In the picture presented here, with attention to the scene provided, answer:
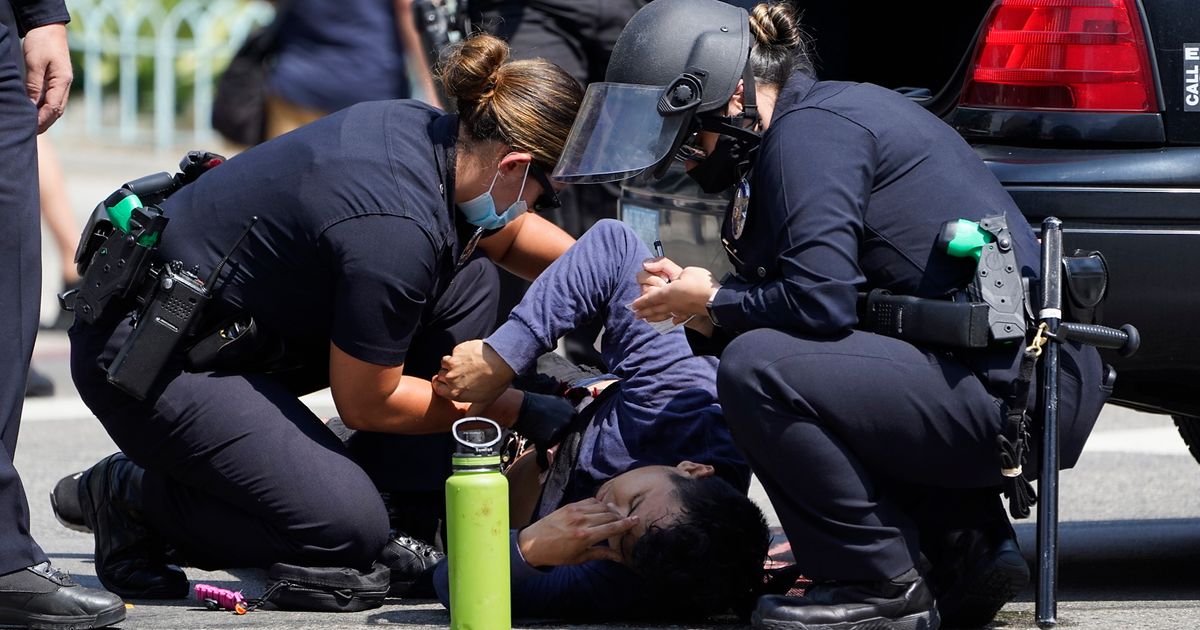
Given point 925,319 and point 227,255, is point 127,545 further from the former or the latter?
point 925,319

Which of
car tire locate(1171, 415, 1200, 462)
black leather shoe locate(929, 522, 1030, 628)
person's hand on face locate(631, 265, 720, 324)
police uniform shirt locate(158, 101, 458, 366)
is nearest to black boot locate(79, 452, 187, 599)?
police uniform shirt locate(158, 101, 458, 366)

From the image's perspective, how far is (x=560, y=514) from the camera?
325 cm

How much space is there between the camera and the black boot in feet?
12.0

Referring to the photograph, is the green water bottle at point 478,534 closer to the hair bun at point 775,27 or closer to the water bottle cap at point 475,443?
the water bottle cap at point 475,443

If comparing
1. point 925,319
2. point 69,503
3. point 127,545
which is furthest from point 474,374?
point 69,503

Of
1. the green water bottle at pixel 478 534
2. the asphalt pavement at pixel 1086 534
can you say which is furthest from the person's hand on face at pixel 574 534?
the green water bottle at pixel 478 534

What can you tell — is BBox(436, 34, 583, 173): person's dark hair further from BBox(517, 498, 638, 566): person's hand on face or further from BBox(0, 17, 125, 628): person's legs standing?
BBox(0, 17, 125, 628): person's legs standing

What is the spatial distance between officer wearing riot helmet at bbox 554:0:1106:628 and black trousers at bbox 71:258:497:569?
0.77m

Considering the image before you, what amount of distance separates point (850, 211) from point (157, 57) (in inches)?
392

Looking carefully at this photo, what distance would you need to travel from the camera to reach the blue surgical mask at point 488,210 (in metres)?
3.50

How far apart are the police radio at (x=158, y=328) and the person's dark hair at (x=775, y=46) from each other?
1.10 m

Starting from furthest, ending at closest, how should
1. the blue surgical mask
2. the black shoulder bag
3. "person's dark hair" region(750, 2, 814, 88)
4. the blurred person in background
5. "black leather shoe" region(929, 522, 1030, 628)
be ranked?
the black shoulder bag < the blurred person in background < the blue surgical mask < "person's dark hair" region(750, 2, 814, 88) < "black leather shoe" region(929, 522, 1030, 628)

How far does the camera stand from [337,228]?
3328 mm

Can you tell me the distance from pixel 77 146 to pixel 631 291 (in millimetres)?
9943
